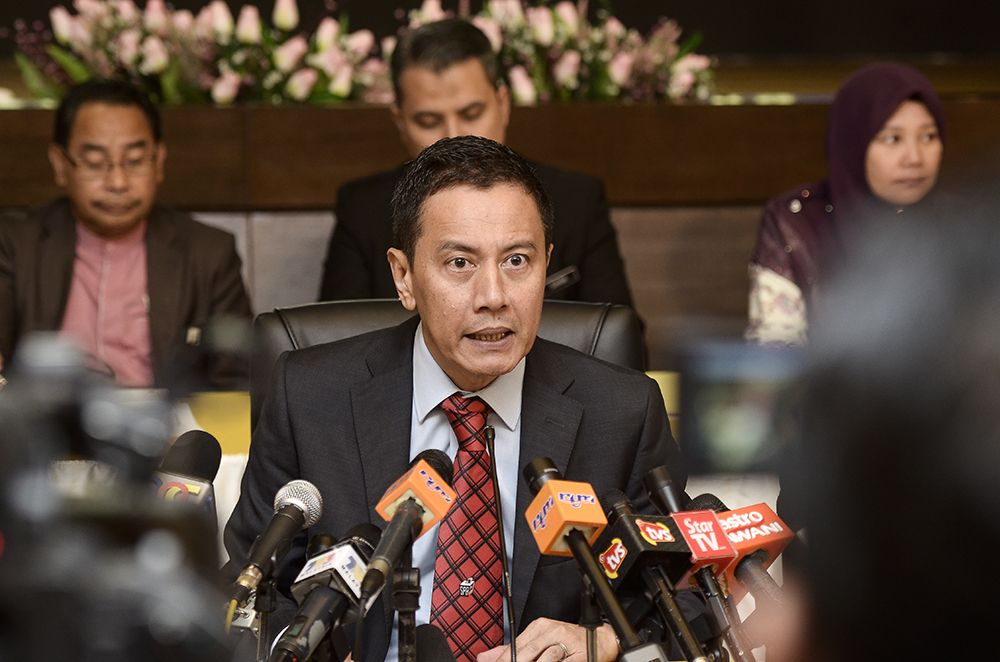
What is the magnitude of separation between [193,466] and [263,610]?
17 cm

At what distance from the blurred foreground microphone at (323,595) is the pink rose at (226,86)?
2889mm

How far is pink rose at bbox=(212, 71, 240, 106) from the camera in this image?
3.85 metres

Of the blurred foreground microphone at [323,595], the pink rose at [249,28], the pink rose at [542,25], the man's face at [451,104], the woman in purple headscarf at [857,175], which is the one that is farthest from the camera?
the pink rose at [542,25]

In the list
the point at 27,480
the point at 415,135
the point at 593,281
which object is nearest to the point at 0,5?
the point at 415,135

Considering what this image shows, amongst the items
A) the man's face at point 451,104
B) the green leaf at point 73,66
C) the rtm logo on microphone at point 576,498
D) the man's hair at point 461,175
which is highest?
the green leaf at point 73,66

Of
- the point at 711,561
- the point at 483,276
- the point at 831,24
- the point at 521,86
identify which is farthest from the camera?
the point at 831,24

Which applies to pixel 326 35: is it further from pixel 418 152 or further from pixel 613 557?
pixel 613 557

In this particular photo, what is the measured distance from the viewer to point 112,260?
330 centimetres

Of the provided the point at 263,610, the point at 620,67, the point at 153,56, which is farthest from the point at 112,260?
the point at 263,610

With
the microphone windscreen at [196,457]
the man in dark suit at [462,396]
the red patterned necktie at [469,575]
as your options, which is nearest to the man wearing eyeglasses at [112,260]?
the man in dark suit at [462,396]

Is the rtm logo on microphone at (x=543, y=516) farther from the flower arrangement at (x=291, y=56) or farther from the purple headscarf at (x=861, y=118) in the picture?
the flower arrangement at (x=291, y=56)

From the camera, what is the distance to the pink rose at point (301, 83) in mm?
3875

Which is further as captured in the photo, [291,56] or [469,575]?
[291,56]

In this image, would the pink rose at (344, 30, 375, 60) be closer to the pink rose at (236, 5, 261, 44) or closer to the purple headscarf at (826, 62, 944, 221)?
the pink rose at (236, 5, 261, 44)
